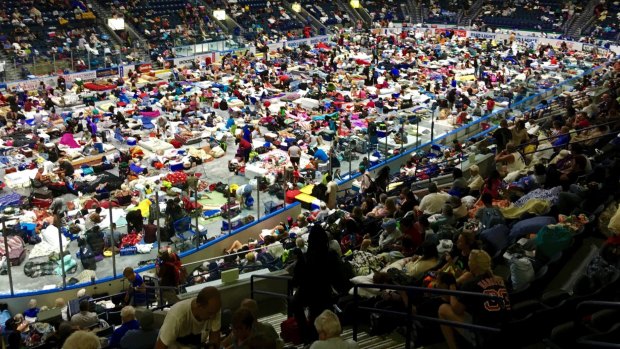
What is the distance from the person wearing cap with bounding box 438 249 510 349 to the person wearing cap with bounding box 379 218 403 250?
3.75 m

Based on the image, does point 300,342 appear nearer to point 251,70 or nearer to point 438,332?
point 438,332

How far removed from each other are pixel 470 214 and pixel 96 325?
6.54 m

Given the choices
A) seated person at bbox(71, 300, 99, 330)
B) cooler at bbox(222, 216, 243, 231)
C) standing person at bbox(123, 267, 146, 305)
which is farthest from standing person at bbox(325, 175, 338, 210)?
seated person at bbox(71, 300, 99, 330)

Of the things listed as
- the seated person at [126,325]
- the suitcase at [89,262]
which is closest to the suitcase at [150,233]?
the suitcase at [89,262]

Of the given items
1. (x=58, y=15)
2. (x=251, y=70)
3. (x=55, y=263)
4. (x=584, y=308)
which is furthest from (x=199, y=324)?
(x=58, y=15)

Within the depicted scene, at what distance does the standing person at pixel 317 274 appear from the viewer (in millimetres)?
6645

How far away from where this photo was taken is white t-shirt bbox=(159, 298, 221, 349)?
5.71 m

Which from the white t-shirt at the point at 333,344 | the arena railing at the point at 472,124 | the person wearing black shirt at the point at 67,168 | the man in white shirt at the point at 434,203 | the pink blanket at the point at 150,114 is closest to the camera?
the white t-shirt at the point at 333,344

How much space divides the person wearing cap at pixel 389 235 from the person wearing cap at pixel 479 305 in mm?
3747

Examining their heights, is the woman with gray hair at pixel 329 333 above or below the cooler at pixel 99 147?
above

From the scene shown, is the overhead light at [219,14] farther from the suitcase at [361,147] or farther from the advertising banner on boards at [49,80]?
the suitcase at [361,147]

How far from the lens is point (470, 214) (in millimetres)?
11250

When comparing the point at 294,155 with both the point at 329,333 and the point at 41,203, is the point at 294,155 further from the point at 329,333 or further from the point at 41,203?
the point at 329,333

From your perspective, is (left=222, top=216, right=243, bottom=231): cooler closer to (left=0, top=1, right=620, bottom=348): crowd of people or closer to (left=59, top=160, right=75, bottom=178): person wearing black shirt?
(left=0, top=1, right=620, bottom=348): crowd of people
